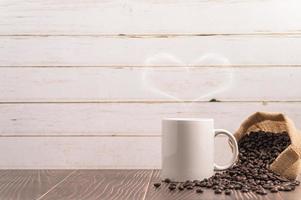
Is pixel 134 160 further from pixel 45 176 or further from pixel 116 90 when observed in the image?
pixel 45 176

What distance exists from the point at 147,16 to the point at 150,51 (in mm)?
122

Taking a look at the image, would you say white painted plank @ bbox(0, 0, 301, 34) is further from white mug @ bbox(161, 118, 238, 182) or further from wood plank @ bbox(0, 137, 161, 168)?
white mug @ bbox(161, 118, 238, 182)

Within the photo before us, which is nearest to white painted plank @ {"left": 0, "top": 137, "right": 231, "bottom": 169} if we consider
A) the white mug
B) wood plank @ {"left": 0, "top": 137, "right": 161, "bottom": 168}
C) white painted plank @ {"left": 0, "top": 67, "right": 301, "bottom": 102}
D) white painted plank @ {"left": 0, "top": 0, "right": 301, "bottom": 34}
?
wood plank @ {"left": 0, "top": 137, "right": 161, "bottom": 168}

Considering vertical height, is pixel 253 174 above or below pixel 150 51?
below

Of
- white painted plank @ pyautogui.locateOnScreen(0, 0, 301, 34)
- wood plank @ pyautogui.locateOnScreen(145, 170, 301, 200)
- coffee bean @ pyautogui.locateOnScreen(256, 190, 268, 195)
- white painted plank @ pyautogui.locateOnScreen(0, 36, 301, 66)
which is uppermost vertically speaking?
white painted plank @ pyautogui.locateOnScreen(0, 0, 301, 34)

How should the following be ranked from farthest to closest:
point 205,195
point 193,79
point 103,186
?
point 193,79 → point 103,186 → point 205,195

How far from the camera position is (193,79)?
67.1 inches

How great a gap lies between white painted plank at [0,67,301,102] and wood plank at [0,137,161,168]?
14 cm

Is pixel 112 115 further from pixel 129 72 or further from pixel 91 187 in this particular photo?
pixel 91 187

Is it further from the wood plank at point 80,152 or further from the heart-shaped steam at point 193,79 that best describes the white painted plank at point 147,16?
the wood plank at point 80,152

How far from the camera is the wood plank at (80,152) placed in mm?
1724

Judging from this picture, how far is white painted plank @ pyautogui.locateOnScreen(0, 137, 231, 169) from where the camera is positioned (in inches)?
67.9

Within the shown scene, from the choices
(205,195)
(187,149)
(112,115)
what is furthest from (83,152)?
(205,195)

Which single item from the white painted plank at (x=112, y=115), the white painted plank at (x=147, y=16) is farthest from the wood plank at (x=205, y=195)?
the white painted plank at (x=147, y=16)
